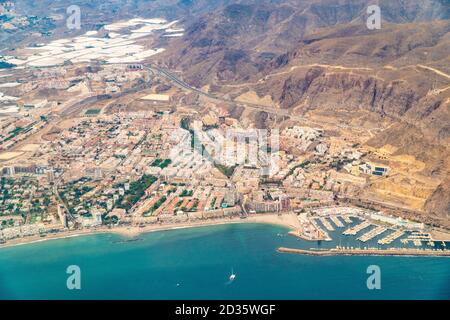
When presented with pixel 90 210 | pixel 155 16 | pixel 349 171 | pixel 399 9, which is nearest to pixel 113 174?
pixel 90 210

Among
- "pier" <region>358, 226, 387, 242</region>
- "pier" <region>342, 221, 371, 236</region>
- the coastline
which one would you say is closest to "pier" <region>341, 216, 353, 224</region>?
"pier" <region>342, 221, 371, 236</region>

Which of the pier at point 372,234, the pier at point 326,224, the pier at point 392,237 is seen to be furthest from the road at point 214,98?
the pier at point 392,237

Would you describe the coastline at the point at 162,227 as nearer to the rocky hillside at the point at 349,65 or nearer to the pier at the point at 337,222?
the pier at the point at 337,222

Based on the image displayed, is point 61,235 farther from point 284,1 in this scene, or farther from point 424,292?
point 284,1

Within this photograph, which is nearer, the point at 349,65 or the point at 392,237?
the point at 392,237

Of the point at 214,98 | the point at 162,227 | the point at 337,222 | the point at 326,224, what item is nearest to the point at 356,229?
the point at 337,222

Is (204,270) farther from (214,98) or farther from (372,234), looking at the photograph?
(214,98)
